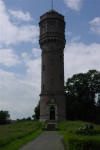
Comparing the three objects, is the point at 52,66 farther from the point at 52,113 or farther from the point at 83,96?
the point at 83,96

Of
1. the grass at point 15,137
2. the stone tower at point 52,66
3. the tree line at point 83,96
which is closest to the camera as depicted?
the grass at point 15,137

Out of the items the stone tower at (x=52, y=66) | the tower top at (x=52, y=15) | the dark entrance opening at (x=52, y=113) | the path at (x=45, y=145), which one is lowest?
the path at (x=45, y=145)

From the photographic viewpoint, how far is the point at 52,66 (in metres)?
44.7

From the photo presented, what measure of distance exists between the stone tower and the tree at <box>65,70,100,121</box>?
7.95 metres

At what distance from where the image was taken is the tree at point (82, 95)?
50875 mm

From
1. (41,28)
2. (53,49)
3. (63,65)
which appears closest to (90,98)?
(63,65)

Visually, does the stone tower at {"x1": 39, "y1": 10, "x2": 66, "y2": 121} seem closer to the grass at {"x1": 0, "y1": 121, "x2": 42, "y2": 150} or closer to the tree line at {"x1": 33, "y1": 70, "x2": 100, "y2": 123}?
the grass at {"x1": 0, "y1": 121, "x2": 42, "y2": 150}

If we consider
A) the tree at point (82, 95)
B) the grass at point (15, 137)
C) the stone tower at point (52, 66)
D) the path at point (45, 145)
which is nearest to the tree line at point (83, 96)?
the tree at point (82, 95)

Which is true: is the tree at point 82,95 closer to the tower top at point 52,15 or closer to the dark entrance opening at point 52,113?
the dark entrance opening at point 52,113

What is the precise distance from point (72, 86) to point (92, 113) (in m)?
7.99

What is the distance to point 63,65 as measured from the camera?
153 ft

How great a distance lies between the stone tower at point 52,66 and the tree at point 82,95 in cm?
795

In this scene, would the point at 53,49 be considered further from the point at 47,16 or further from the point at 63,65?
the point at 47,16

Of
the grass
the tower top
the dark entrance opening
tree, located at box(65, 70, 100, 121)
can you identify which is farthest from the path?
the tower top
